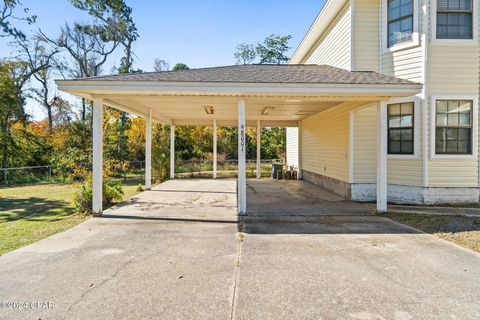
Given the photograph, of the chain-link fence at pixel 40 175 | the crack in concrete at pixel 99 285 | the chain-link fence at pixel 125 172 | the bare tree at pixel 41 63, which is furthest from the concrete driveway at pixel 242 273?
the bare tree at pixel 41 63

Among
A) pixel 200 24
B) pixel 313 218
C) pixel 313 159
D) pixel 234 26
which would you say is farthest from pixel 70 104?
pixel 313 218

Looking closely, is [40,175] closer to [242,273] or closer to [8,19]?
[8,19]

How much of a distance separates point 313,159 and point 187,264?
10801 millimetres

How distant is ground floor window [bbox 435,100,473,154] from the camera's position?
8.66 metres

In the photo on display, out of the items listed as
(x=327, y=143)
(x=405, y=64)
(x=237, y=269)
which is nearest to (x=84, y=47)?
(x=327, y=143)

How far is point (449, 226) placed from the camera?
21.5 ft

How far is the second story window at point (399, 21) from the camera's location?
8867 millimetres

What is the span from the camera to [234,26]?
61.2ft

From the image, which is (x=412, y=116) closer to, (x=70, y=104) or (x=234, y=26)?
(x=234, y=26)

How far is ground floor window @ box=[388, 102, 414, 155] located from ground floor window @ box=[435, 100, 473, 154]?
0.68 m

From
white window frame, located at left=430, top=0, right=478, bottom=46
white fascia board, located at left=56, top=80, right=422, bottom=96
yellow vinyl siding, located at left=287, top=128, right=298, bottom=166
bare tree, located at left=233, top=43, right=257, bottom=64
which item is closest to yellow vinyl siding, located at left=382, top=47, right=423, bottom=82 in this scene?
white window frame, located at left=430, top=0, right=478, bottom=46

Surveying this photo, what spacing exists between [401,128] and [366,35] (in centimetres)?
320

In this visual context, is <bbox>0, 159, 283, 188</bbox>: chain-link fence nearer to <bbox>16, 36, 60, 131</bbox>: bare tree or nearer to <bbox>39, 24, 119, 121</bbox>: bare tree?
<bbox>16, 36, 60, 131</bbox>: bare tree

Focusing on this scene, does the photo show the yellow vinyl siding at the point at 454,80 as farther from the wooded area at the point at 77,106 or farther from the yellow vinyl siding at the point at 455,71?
the wooded area at the point at 77,106
